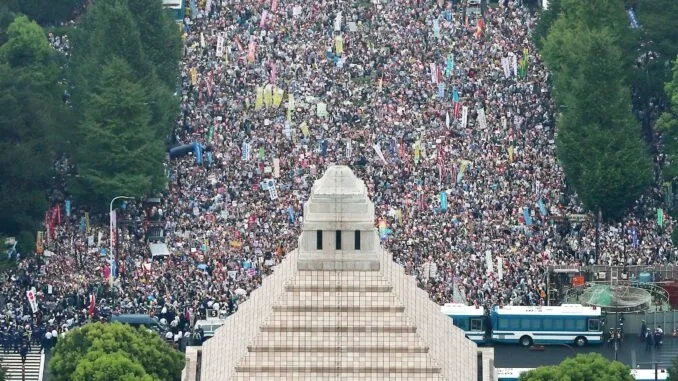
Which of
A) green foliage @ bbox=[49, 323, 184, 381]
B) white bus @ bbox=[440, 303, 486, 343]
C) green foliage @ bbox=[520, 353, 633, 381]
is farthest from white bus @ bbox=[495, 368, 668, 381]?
green foliage @ bbox=[49, 323, 184, 381]

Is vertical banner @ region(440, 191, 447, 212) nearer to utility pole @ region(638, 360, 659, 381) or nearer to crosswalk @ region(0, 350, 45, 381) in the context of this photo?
utility pole @ region(638, 360, 659, 381)

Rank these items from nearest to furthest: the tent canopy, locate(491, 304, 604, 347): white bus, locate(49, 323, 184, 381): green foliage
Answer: locate(49, 323, 184, 381): green foliage → locate(491, 304, 604, 347): white bus → the tent canopy

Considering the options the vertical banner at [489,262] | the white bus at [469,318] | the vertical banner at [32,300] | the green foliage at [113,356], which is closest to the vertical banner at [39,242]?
the vertical banner at [32,300]

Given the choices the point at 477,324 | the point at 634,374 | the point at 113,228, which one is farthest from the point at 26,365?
the point at 634,374

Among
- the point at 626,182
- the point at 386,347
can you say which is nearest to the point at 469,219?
the point at 626,182

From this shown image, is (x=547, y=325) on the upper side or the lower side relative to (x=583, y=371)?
upper

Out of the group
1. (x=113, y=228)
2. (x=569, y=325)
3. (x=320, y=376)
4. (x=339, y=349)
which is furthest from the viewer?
(x=113, y=228)

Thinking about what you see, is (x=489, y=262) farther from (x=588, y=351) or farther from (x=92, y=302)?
(x=92, y=302)

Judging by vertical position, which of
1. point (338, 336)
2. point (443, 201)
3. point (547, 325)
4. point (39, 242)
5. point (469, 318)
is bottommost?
point (338, 336)
